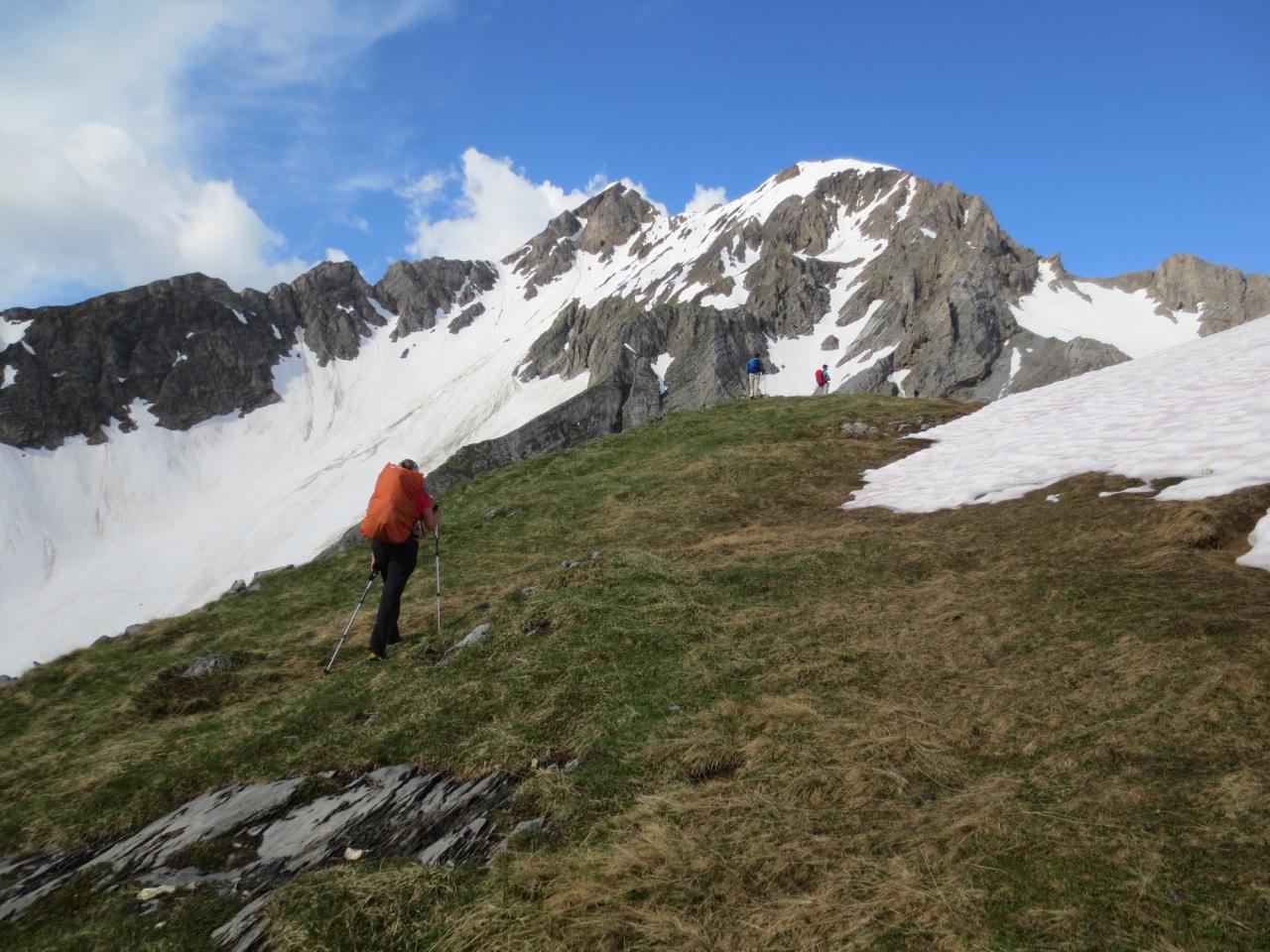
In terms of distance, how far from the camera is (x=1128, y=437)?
49.6ft

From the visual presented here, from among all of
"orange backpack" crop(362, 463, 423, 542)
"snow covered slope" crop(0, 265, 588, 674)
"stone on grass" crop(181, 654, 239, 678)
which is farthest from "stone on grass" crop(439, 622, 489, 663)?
"snow covered slope" crop(0, 265, 588, 674)

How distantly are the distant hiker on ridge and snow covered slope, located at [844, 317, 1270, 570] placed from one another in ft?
35.7

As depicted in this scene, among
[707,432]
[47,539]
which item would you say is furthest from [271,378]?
[707,432]

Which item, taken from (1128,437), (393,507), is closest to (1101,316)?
(1128,437)

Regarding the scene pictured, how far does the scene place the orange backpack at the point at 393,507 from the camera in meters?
12.0

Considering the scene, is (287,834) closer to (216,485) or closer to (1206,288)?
(216,485)

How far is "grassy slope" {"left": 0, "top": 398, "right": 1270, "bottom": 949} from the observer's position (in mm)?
4430

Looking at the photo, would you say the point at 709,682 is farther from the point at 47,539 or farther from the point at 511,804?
the point at 47,539

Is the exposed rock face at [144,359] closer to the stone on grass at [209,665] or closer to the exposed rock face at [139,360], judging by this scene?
the exposed rock face at [139,360]

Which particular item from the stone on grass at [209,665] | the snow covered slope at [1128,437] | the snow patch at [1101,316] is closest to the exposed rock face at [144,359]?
the snow patch at [1101,316]

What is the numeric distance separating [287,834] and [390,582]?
583 cm

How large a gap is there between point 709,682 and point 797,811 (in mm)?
2748

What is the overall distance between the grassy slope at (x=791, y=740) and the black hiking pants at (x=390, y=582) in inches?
18.8

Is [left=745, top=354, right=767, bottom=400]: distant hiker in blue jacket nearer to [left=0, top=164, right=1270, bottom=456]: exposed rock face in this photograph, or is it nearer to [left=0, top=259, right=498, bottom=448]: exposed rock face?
[left=0, top=164, right=1270, bottom=456]: exposed rock face
